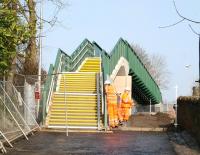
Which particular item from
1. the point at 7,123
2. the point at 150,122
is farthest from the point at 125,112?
the point at 7,123

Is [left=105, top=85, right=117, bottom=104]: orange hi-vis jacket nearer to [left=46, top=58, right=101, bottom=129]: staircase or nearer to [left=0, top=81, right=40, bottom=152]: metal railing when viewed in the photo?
[left=46, top=58, right=101, bottom=129]: staircase

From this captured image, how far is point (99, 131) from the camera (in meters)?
23.8

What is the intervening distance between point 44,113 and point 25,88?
2.12 m

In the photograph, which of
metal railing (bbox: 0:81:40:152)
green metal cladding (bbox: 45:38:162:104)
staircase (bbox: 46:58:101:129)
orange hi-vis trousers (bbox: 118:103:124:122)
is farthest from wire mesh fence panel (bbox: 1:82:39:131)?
orange hi-vis trousers (bbox: 118:103:124:122)

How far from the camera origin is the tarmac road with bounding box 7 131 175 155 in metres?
16.1

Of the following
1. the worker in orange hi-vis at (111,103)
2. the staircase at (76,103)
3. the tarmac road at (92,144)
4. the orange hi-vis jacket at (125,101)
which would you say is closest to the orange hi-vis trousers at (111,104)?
the worker in orange hi-vis at (111,103)

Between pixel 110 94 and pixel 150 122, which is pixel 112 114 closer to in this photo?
pixel 110 94

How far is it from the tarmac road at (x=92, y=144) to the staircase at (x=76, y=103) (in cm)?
225

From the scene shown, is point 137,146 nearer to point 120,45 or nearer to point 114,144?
point 114,144

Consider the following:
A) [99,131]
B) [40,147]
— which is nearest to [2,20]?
[40,147]

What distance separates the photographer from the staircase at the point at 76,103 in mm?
24750

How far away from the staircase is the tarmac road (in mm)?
2249

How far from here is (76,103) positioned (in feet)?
86.4

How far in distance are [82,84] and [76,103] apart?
219cm
